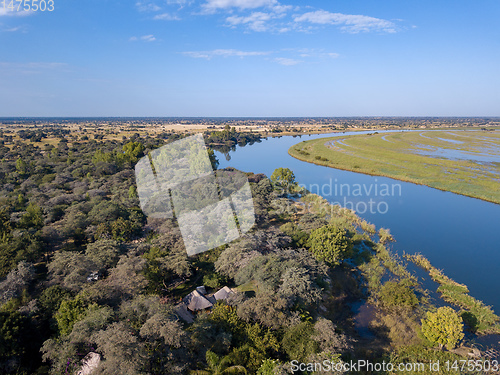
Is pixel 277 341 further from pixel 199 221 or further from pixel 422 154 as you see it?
pixel 422 154

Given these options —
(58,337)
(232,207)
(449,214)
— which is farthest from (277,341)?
(449,214)

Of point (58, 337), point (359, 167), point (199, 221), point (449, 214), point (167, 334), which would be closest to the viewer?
point (167, 334)

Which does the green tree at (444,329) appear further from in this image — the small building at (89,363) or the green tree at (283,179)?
the green tree at (283,179)

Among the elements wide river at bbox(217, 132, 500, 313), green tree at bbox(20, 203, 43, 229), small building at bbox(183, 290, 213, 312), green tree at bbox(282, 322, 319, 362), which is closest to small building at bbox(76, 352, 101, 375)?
small building at bbox(183, 290, 213, 312)

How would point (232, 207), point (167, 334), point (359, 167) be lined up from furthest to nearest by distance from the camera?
point (359, 167)
point (232, 207)
point (167, 334)

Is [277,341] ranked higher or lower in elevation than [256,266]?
lower

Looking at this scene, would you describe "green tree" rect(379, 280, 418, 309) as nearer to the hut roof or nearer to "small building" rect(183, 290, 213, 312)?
the hut roof

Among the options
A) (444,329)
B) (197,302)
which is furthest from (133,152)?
(444,329)

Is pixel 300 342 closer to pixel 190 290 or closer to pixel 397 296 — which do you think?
pixel 397 296
